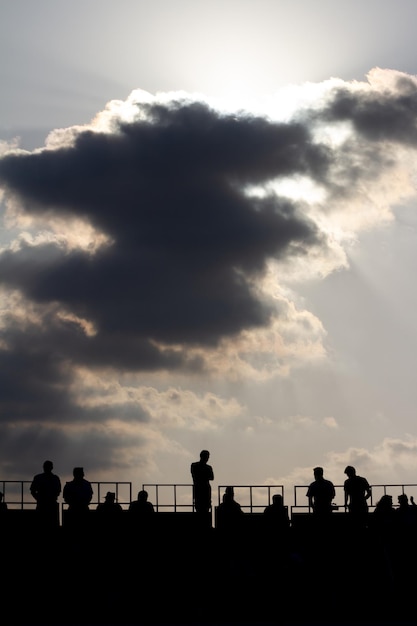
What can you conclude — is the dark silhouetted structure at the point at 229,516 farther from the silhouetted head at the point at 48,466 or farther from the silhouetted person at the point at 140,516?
the silhouetted head at the point at 48,466

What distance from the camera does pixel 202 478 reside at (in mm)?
27656

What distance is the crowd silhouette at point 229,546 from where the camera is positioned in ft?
89.2

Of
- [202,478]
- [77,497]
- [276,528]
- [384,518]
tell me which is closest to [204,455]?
[202,478]

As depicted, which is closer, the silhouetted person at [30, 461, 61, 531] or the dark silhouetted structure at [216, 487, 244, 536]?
the silhouetted person at [30, 461, 61, 531]

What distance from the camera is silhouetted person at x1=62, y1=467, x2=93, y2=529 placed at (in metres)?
27.0

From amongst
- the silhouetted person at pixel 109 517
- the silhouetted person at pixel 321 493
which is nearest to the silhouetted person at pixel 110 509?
the silhouetted person at pixel 109 517

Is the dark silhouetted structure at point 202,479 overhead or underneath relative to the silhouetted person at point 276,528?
overhead

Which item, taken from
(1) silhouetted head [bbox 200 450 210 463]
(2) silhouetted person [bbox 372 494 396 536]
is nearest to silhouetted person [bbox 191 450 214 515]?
(1) silhouetted head [bbox 200 450 210 463]

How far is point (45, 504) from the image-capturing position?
27.4m

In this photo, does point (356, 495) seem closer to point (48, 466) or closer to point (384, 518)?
point (384, 518)

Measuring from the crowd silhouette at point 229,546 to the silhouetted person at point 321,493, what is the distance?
0.02 meters

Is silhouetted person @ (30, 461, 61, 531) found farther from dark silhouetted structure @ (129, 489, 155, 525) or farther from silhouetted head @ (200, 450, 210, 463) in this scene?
silhouetted head @ (200, 450, 210, 463)

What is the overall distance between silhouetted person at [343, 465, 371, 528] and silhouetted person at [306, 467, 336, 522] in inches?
19.3

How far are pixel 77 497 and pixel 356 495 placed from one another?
20.1 feet
